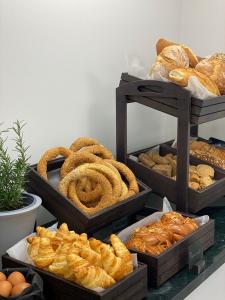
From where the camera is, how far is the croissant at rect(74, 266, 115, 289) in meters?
0.93

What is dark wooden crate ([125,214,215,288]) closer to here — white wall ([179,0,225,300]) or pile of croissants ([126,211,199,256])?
pile of croissants ([126,211,199,256])

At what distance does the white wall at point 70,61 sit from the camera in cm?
136

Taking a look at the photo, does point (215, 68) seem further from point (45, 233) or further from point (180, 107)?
point (45, 233)

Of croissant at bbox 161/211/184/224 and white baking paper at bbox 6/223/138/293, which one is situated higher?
white baking paper at bbox 6/223/138/293

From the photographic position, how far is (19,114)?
1.40m

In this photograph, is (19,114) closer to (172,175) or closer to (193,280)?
(172,175)

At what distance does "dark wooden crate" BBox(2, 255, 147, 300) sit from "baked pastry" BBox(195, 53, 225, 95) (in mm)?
656

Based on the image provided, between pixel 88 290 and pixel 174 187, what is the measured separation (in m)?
0.57

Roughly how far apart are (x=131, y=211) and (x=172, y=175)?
0.25 m

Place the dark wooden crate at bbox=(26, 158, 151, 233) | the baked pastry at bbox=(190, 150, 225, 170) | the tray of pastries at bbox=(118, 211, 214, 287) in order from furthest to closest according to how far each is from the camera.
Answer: the baked pastry at bbox=(190, 150, 225, 170) < the dark wooden crate at bbox=(26, 158, 151, 233) < the tray of pastries at bbox=(118, 211, 214, 287)

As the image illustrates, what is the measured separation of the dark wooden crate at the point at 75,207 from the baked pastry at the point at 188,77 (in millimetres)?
312

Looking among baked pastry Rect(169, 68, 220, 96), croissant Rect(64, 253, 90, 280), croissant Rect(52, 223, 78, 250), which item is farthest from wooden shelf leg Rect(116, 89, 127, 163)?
croissant Rect(64, 253, 90, 280)

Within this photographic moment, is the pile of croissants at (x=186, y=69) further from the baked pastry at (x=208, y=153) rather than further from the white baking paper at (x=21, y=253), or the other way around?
the white baking paper at (x=21, y=253)

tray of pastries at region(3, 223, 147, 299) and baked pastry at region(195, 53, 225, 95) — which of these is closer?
tray of pastries at region(3, 223, 147, 299)
